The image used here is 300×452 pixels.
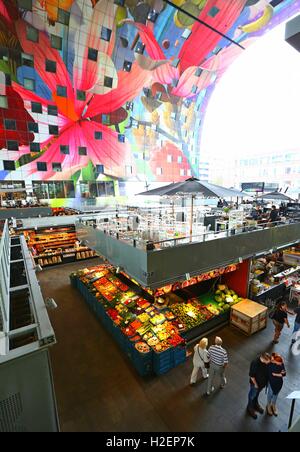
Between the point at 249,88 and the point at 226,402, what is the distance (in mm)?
39518

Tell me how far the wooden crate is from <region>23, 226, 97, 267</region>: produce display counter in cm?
935

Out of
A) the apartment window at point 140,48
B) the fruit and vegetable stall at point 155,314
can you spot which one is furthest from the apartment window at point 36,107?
the fruit and vegetable stall at point 155,314

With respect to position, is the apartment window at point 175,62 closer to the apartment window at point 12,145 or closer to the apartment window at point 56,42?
the apartment window at point 56,42

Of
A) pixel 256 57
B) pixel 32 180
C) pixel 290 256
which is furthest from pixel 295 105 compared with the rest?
pixel 32 180

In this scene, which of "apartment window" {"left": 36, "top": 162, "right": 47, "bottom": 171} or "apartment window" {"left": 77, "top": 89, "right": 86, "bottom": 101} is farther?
"apartment window" {"left": 77, "top": 89, "right": 86, "bottom": 101}

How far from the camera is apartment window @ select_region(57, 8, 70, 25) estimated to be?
51.5 ft

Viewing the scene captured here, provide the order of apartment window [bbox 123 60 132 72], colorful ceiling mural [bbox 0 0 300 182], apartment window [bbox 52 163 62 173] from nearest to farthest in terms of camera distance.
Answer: colorful ceiling mural [bbox 0 0 300 182], apartment window [bbox 52 163 62 173], apartment window [bbox 123 60 132 72]

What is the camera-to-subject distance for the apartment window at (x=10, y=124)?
Result: 15970mm

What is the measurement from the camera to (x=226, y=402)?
4.46 metres

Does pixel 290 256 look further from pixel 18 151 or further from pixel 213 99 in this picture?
pixel 213 99

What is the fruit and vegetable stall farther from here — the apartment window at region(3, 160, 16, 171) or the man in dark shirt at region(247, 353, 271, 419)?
the apartment window at region(3, 160, 16, 171)

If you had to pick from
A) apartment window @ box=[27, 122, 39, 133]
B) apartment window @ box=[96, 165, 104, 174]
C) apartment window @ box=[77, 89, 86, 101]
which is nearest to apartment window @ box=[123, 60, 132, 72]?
apartment window @ box=[77, 89, 86, 101]

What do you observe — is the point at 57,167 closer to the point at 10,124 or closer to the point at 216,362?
the point at 10,124

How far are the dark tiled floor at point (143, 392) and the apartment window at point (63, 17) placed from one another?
2246cm
